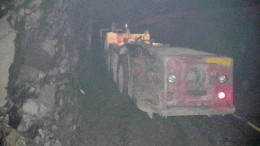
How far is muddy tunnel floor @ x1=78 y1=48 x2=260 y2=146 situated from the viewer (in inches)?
240

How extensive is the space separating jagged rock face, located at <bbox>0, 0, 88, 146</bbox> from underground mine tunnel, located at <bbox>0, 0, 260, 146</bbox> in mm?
20

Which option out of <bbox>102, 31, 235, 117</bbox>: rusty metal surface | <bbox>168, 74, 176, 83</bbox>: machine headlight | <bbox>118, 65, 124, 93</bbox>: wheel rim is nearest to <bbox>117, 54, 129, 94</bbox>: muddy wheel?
<bbox>118, 65, 124, 93</bbox>: wheel rim

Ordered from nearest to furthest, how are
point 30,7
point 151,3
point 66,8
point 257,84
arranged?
1. point 30,7
2. point 66,8
3. point 257,84
4. point 151,3

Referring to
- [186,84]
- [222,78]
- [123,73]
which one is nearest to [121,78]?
[123,73]

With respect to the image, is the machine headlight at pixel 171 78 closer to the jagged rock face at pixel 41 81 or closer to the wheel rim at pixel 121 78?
the jagged rock face at pixel 41 81

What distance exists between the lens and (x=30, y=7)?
662 centimetres

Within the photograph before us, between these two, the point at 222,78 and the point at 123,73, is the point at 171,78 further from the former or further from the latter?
the point at 123,73

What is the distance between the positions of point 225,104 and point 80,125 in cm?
346

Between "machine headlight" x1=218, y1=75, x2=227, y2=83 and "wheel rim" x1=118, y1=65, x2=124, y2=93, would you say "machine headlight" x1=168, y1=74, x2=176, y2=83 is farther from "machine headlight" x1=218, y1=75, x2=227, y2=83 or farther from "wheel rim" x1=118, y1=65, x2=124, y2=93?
"wheel rim" x1=118, y1=65, x2=124, y2=93

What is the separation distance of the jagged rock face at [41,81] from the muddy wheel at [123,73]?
152 cm

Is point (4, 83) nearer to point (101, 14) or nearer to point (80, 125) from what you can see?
point (80, 125)

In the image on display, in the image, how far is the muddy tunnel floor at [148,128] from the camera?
6.09 m

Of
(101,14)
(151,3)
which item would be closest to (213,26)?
(151,3)

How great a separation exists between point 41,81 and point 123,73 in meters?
2.90
